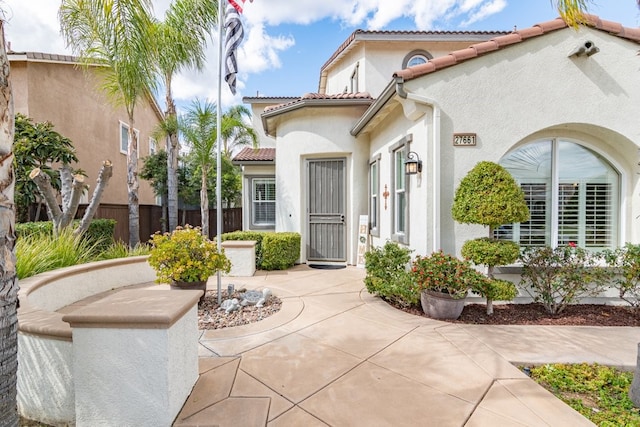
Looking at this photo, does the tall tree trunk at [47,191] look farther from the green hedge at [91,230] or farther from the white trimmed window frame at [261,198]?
the white trimmed window frame at [261,198]

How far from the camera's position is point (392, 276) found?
16.3 ft

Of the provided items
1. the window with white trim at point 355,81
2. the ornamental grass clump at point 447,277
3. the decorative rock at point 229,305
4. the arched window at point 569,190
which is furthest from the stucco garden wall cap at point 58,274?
the window with white trim at point 355,81

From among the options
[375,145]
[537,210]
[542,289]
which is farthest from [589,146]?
[375,145]

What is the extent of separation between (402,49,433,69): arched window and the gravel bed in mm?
9351

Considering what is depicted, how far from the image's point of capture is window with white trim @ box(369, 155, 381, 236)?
7.37m

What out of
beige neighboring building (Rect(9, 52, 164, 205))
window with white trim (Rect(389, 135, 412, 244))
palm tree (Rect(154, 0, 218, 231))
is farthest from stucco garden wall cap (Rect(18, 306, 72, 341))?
beige neighboring building (Rect(9, 52, 164, 205))

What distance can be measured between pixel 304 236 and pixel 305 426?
6.39m

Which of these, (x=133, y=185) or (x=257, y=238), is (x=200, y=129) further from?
(x=257, y=238)

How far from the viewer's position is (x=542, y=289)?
455cm

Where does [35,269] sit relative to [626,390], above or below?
above

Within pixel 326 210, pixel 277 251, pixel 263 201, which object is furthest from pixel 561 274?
pixel 263 201

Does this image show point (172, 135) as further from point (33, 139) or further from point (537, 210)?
point (537, 210)

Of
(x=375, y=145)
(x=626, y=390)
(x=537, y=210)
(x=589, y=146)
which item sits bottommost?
(x=626, y=390)

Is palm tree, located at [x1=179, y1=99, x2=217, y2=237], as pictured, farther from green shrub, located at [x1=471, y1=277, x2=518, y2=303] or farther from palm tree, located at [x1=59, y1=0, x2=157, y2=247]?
green shrub, located at [x1=471, y1=277, x2=518, y2=303]
